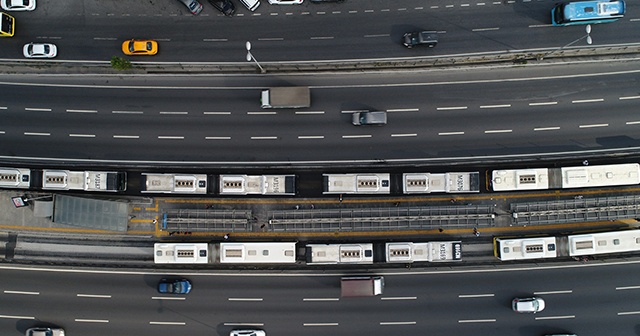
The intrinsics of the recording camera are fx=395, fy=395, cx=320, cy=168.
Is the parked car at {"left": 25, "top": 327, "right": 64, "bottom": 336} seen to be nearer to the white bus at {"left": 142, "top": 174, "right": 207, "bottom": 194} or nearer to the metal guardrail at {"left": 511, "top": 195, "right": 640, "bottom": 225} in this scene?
the white bus at {"left": 142, "top": 174, "right": 207, "bottom": 194}

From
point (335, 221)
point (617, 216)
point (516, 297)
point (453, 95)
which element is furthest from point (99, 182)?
point (617, 216)

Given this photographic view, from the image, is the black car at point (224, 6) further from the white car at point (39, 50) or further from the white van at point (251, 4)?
the white car at point (39, 50)

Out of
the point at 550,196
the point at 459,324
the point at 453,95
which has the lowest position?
the point at 459,324

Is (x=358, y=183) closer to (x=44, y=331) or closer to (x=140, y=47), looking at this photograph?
(x=140, y=47)

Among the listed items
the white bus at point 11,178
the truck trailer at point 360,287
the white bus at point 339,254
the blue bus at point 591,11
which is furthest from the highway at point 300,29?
the truck trailer at point 360,287

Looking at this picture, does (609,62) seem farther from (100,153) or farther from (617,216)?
(100,153)

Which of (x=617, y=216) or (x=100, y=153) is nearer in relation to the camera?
(x=617, y=216)

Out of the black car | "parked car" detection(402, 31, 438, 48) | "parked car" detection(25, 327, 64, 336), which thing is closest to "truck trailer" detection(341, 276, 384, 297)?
"parked car" detection(402, 31, 438, 48)

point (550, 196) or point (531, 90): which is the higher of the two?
point (531, 90)
